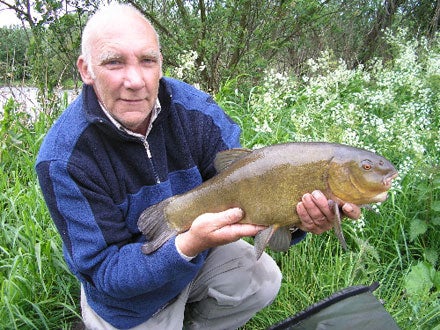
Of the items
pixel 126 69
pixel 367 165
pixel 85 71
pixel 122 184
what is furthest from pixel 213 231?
pixel 85 71

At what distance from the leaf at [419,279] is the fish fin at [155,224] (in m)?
1.22

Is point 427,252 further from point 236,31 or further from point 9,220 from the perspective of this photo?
point 236,31

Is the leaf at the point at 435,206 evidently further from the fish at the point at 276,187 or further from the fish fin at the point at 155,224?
the fish fin at the point at 155,224

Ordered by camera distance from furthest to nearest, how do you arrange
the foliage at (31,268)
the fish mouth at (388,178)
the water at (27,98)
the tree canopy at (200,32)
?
1. the tree canopy at (200,32)
2. the water at (27,98)
3. the foliage at (31,268)
4. the fish mouth at (388,178)

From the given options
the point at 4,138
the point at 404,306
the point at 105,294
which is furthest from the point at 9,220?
the point at 404,306

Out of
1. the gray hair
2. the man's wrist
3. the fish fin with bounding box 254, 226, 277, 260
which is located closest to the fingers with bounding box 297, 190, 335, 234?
the fish fin with bounding box 254, 226, 277, 260

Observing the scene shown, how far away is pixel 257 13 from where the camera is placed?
478cm

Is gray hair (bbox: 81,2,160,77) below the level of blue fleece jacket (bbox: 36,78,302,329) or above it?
above

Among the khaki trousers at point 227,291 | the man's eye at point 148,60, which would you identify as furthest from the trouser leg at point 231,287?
the man's eye at point 148,60

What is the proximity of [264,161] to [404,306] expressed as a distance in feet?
3.79

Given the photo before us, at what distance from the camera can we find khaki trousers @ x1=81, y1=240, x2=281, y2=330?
6.75 feet

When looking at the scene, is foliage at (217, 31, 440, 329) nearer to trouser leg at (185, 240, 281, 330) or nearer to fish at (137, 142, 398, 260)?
trouser leg at (185, 240, 281, 330)

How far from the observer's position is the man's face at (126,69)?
171cm

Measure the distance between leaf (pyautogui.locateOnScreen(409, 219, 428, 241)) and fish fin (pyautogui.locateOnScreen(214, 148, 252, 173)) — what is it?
4.12 ft
